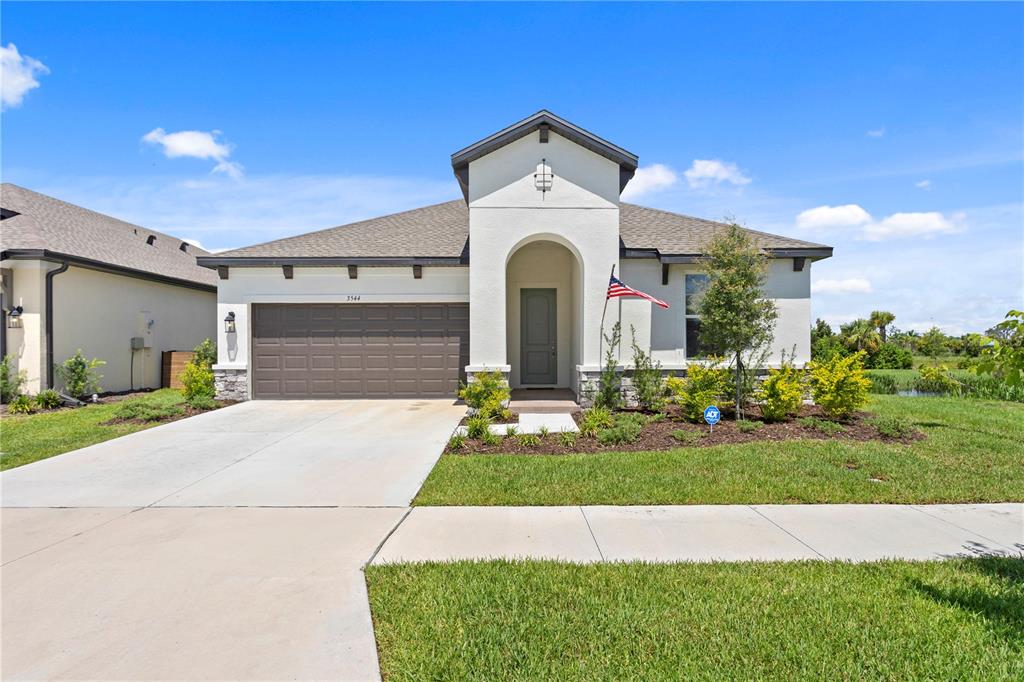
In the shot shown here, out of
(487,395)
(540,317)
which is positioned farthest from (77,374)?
(540,317)

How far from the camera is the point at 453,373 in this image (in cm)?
1320

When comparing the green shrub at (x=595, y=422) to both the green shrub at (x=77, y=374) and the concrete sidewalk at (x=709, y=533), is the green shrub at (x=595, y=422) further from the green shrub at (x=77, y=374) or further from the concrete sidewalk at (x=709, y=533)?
the green shrub at (x=77, y=374)

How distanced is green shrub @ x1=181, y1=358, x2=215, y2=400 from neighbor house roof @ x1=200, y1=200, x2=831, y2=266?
2693 mm

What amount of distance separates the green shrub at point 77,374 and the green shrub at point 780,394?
600 inches

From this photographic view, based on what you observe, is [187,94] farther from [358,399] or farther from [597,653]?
[597,653]

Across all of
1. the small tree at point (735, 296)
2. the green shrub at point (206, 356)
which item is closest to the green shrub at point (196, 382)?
the green shrub at point (206, 356)

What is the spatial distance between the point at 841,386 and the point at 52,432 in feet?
46.5

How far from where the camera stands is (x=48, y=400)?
1206 cm

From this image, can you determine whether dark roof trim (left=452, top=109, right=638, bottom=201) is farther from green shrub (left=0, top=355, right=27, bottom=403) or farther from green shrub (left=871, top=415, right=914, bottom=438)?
green shrub (left=0, top=355, right=27, bottom=403)

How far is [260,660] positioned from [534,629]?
61.2 inches

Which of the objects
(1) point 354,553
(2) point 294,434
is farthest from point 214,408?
(1) point 354,553

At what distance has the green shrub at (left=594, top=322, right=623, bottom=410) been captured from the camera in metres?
10.8

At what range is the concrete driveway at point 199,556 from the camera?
116 inches

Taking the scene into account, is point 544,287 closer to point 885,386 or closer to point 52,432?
point 52,432
